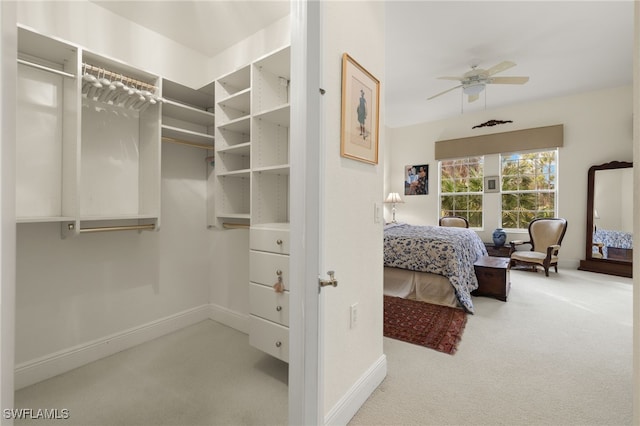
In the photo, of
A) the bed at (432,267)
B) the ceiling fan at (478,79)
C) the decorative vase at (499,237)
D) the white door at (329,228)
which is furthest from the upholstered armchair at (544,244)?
the white door at (329,228)

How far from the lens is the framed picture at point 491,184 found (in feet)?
19.1

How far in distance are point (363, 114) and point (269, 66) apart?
38.2 inches

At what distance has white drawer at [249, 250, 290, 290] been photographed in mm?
1841

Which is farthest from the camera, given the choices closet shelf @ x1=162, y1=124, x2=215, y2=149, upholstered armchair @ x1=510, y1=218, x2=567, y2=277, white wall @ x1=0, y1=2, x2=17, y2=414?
upholstered armchair @ x1=510, y1=218, x2=567, y2=277

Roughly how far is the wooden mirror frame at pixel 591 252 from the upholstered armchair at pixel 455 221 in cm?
183

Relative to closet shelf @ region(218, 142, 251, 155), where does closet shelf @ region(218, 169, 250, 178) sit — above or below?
below

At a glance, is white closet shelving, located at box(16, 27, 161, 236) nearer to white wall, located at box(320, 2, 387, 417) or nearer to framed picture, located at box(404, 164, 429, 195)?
white wall, located at box(320, 2, 387, 417)

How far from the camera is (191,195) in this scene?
2797 millimetres

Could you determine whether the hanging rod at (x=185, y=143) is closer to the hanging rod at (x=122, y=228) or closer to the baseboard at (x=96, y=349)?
the hanging rod at (x=122, y=228)

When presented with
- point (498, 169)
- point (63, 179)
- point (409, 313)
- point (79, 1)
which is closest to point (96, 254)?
point (63, 179)

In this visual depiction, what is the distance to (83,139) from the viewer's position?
6.91 feet

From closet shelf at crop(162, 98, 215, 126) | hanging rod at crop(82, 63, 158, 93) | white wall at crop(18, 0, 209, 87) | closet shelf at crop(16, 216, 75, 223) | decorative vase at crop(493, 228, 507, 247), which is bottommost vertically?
decorative vase at crop(493, 228, 507, 247)

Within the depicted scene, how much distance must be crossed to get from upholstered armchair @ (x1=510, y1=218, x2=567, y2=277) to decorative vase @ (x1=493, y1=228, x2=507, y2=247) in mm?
435

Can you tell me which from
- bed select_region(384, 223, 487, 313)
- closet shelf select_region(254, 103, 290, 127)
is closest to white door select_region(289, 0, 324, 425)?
closet shelf select_region(254, 103, 290, 127)
